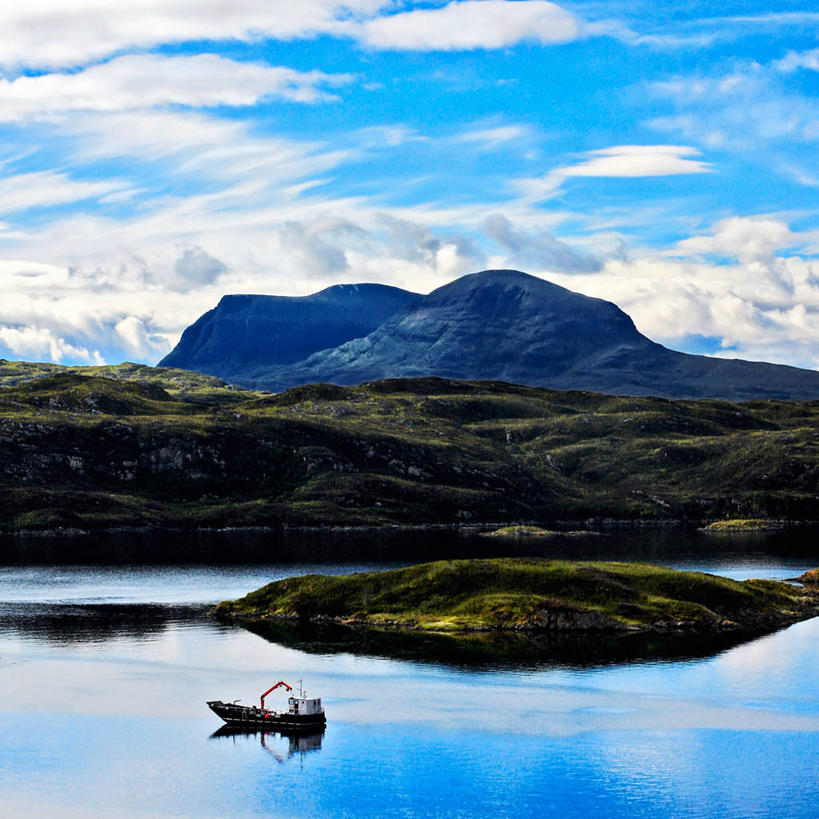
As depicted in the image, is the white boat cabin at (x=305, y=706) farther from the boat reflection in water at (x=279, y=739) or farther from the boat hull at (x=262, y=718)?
the boat reflection in water at (x=279, y=739)

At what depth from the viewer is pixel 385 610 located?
18025 centimetres

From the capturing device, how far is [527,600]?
17425 centimetres

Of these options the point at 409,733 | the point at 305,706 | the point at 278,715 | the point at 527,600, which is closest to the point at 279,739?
the point at 278,715

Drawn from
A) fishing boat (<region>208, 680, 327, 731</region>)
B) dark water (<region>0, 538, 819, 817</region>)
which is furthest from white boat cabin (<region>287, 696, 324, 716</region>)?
dark water (<region>0, 538, 819, 817</region>)

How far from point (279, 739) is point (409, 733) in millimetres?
12676

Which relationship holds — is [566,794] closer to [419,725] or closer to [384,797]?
[384,797]

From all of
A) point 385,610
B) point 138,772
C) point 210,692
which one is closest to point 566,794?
point 138,772

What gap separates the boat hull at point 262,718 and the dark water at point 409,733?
1.45 meters

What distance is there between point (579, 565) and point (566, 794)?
3699 inches

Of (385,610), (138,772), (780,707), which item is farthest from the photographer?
(385,610)

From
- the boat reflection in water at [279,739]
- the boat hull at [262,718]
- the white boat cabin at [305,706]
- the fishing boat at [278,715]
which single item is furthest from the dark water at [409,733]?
the white boat cabin at [305,706]

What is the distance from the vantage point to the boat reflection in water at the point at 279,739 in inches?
4373

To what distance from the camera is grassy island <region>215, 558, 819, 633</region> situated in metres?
171

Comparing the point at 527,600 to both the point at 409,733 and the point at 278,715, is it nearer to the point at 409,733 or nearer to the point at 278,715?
the point at 409,733
